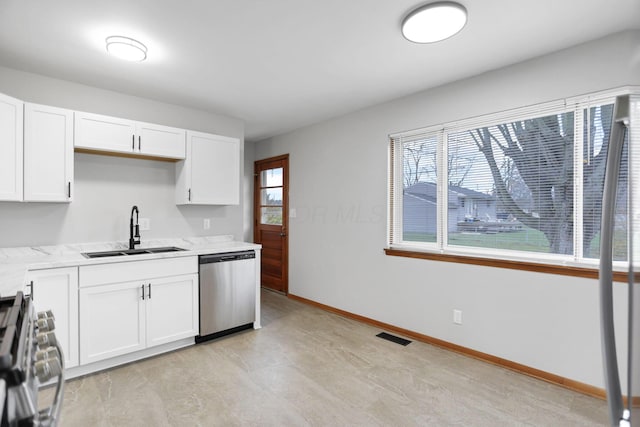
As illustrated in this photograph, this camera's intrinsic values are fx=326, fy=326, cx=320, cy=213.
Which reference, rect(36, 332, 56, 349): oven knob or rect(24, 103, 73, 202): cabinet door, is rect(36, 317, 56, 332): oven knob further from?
rect(24, 103, 73, 202): cabinet door

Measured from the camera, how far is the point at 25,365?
850 millimetres

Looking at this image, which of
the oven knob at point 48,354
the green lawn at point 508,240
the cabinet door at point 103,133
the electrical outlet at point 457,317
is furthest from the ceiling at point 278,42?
the electrical outlet at point 457,317

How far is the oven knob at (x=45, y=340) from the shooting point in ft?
3.64

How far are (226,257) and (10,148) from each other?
183 centimetres

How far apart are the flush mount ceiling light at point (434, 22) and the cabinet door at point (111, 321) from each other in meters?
2.82

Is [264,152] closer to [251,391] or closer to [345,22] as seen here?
[345,22]

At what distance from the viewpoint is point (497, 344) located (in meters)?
2.72

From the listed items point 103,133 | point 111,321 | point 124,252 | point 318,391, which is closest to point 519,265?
point 318,391

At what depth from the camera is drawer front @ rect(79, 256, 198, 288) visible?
2512 millimetres

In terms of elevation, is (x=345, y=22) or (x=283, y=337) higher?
(x=345, y=22)

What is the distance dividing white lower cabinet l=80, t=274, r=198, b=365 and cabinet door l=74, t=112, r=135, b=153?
1.20 meters

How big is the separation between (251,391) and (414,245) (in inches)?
80.2

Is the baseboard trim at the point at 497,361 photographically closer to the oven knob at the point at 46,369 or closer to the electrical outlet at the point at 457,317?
the electrical outlet at the point at 457,317

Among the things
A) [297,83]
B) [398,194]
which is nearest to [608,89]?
[398,194]
